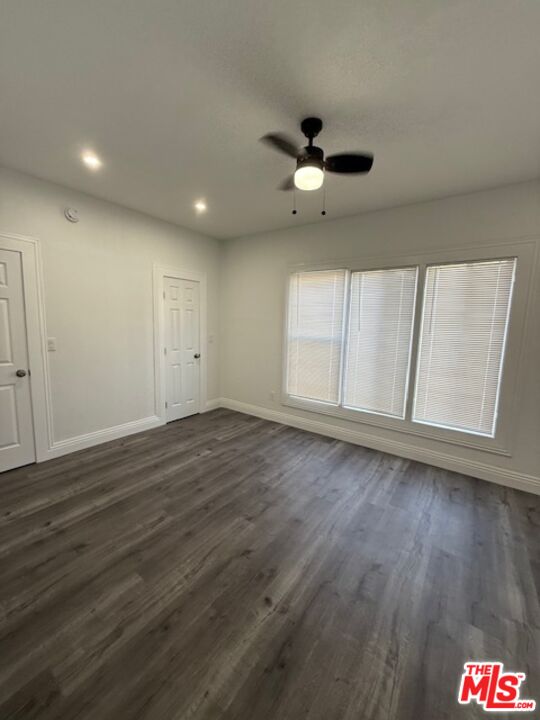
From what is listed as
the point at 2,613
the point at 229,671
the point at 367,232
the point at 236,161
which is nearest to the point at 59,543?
the point at 2,613

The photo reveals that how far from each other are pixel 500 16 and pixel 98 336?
3.86 metres

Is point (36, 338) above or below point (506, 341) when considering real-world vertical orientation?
below

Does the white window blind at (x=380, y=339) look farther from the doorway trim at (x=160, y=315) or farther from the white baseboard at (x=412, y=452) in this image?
the doorway trim at (x=160, y=315)

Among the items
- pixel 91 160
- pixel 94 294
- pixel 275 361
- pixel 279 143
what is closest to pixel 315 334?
pixel 275 361

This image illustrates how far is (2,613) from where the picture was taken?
1.53 m

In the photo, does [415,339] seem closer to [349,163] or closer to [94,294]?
[349,163]

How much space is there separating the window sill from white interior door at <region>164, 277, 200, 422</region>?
1.46 meters

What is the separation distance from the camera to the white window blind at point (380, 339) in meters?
3.36

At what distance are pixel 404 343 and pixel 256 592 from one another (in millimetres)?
2740

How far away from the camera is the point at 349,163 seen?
194cm

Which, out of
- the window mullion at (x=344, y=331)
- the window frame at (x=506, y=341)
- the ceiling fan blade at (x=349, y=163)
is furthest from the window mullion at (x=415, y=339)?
the ceiling fan blade at (x=349, y=163)

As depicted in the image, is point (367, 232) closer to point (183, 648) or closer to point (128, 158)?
point (128, 158)

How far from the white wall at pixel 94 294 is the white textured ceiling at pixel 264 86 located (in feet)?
1.39

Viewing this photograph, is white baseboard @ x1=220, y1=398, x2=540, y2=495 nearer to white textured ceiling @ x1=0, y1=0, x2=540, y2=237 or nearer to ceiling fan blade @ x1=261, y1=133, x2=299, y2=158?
white textured ceiling @ x1=0, y1=0, x2=540, y2=237
